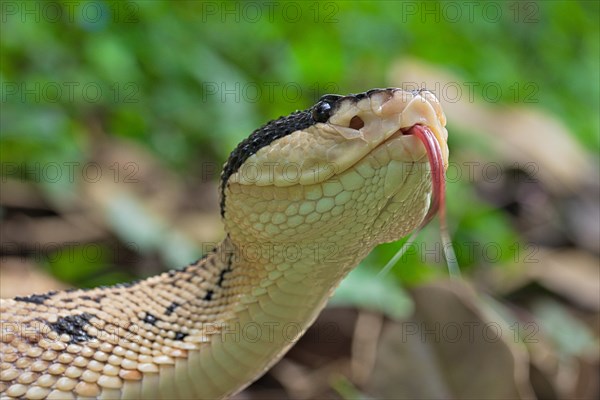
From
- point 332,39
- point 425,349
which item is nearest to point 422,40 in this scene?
point 332,39

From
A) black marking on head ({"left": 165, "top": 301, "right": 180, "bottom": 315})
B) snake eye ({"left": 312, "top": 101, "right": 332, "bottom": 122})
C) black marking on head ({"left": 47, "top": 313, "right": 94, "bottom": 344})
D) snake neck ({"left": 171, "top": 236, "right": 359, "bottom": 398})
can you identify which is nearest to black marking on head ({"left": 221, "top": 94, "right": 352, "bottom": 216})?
snake eye ({"left": 312, "top": 101, "right": 332, "bottom": 122})

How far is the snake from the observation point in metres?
1.93

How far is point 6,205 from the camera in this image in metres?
4.23

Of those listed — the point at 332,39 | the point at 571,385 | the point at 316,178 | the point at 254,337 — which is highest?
the point at 332,39

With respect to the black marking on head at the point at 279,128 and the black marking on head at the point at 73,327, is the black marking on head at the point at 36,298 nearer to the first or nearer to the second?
the black marking on head at the point at 73,327

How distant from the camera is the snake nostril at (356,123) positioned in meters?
1.95

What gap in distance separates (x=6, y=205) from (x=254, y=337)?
8.34 ft

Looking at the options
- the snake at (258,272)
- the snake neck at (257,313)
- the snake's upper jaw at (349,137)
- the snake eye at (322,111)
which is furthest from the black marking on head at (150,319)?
the snake eye at (322,111)

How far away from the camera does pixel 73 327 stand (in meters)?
2.21

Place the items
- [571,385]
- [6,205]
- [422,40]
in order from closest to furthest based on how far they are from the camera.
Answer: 1. [571,385]
2. [6,205]
3. [422,40]

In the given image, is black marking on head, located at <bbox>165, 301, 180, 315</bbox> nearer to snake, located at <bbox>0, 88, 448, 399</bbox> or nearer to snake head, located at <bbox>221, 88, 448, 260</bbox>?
snake, located at <bbox>0, 88, 448, 399</bbox>

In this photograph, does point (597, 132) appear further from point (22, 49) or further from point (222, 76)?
point (22, 49)

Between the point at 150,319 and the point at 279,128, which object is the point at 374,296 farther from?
the point at 279,128

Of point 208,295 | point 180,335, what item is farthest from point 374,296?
point 180,335
